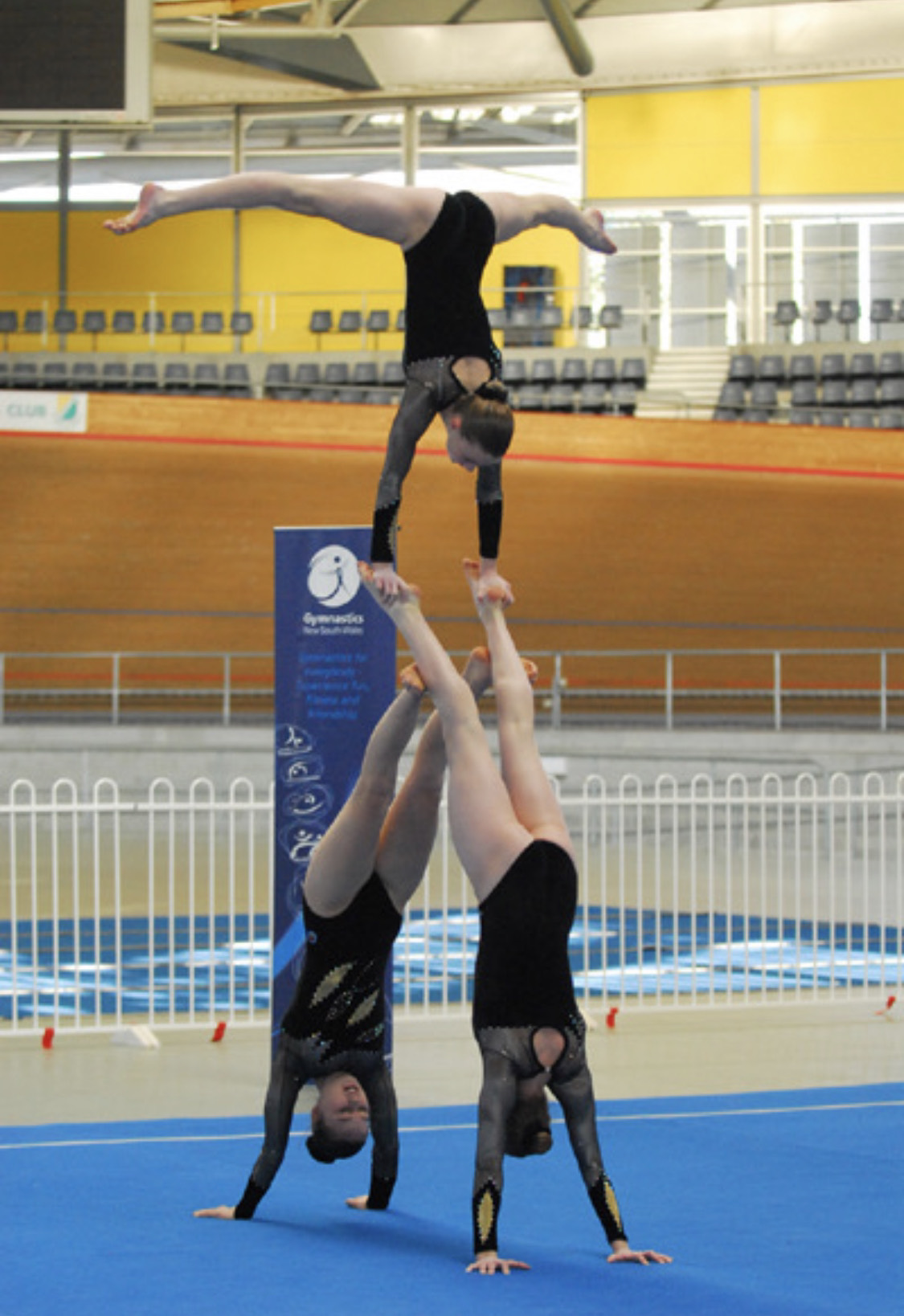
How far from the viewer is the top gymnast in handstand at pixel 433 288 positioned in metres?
4.80

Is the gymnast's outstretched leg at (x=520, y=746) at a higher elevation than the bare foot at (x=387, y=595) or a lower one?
lower

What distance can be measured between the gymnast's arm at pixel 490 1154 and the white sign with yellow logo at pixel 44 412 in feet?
49.1

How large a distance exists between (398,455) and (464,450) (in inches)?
7.9

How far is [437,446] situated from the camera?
19.6m

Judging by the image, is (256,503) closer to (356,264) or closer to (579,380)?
(579,380)

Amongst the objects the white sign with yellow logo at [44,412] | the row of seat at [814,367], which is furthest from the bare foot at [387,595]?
the row of seat at [814,367]

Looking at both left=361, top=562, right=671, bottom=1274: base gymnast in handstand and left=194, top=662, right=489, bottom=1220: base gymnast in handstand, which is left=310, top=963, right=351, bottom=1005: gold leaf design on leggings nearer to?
left=194, top=662, right=489, bottom=1220: base gymnast in handstand

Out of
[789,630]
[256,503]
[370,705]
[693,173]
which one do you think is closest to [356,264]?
[693,173]

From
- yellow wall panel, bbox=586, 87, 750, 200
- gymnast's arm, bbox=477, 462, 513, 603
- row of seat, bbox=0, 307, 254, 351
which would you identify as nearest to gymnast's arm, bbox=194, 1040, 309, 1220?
gymnast's arm, bbox=477, 462, 513, 603

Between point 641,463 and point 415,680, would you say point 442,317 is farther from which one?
point 641,463

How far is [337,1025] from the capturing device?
5703 millimetres

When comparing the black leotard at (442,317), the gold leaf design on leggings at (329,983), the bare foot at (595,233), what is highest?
the bare foot at (595,233)

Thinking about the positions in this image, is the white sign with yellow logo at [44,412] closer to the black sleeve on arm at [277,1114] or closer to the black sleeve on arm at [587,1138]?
the black sleeve on arm at [277,1114]

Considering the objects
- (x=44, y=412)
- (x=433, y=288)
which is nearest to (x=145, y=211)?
(x=433, y=288)
